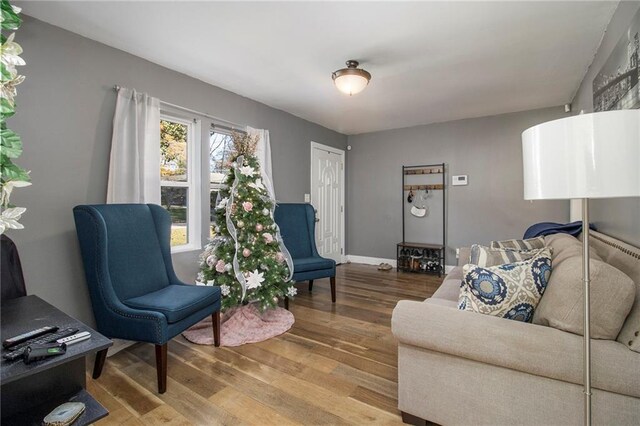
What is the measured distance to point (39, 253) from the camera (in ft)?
6.61

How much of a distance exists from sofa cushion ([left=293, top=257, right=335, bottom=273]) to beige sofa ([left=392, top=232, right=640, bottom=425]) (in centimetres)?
184

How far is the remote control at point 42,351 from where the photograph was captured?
0.96 metres

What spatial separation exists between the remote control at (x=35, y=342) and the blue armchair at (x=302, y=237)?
231 cm

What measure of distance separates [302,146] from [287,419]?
11.9ft

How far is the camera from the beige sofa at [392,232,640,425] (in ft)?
3.72

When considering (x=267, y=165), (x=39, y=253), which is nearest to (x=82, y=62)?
(x=39, y=253)

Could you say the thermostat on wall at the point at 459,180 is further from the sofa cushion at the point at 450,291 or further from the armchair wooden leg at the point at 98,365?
the armchair wooden leg at the point at 98,365

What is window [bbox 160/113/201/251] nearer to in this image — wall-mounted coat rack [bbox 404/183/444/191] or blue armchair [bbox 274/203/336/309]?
blue armchair [bbox 274/203/336/309]

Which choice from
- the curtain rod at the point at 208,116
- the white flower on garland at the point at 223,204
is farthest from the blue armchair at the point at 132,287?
the curtain rod at the point at 208,116

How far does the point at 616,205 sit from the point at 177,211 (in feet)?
11.6

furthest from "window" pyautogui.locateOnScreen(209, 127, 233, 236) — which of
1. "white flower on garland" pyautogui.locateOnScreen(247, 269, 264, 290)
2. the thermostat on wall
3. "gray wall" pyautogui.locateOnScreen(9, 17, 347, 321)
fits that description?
the thermostat on wall

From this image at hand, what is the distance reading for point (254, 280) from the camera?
266 cm

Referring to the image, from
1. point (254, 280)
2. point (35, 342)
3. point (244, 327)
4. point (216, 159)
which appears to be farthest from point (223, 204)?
point (35, 342)

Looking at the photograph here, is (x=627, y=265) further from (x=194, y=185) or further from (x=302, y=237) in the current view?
(x=194, y=185)
